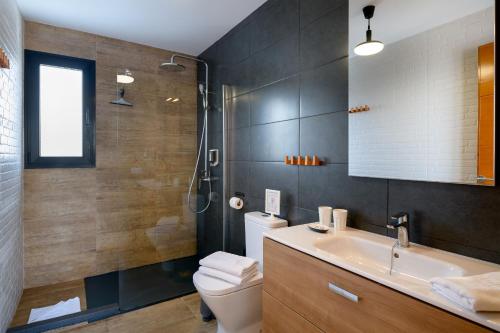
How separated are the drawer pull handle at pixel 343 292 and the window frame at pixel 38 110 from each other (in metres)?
2.57

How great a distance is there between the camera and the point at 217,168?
111 inches

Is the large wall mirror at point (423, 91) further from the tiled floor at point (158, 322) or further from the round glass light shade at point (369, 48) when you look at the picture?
the tiled floor at point (158, 322)

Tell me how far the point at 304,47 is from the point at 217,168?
1.46 m

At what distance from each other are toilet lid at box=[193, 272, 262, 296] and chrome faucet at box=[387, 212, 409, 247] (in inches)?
36.0

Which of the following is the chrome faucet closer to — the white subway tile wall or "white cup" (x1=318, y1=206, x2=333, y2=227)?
"white cup" (x1=318, y1=206, x2=333, y2=227)

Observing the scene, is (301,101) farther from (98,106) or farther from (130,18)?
(98,106)

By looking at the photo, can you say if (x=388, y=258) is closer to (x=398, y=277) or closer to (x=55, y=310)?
(x=398, y=277)

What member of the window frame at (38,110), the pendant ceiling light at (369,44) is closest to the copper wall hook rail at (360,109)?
the pendant ceiling light at (369,44)

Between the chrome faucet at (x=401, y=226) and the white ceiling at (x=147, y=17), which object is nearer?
the chrome faucet at (x=401, y=226)

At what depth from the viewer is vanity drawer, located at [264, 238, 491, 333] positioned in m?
0.79

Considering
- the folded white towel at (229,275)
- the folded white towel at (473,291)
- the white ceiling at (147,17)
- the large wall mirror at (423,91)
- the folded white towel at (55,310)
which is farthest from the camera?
the white ceiling at (147,17)

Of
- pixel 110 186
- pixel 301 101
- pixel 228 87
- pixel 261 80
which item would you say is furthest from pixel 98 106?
pixel 301 101

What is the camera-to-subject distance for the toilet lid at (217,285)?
1.65 m

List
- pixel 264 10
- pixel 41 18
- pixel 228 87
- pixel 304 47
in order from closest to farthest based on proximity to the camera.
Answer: pixel 304 47 → pixel 264 10 → pixel 41 18 → pixel 228 87
